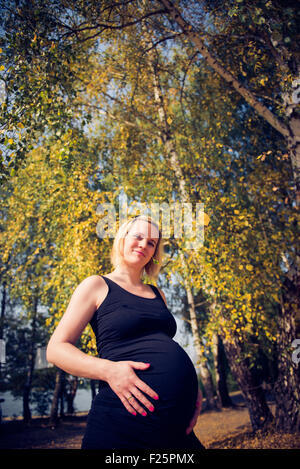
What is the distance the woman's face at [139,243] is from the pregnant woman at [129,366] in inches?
5.6

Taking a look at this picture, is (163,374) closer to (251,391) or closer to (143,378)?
(143,378)

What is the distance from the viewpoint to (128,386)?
1583mm

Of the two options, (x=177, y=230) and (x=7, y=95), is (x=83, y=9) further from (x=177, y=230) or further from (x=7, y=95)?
(x=177, y=230)

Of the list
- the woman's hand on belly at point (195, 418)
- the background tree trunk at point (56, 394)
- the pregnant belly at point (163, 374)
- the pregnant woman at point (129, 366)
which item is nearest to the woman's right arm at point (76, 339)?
the pregnant woman at point (129, 366)

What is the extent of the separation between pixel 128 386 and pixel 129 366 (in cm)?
9

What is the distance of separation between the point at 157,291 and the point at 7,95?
3.07 meters

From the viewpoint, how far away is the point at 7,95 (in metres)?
3.77

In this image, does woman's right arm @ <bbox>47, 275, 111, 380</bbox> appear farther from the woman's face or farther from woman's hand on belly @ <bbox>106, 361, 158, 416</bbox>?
the woman's face

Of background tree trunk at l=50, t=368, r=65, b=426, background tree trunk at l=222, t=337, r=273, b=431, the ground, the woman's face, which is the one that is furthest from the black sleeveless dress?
background tree trunk at l=50, t=368, r=65, b=426

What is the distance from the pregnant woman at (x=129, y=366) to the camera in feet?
5.18

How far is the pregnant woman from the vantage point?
62.2 inches

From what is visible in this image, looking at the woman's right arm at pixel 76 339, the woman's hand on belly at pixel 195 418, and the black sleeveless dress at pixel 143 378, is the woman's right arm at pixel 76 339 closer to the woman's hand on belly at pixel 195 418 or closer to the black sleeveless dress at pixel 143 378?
the black sleeveless dress at pixel 143 378

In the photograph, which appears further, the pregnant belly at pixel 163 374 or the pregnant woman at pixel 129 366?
the pregnant belly at pixel 163 374

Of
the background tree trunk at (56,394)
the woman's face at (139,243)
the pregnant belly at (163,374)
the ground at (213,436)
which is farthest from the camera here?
the background tree trunk at (56,394)
